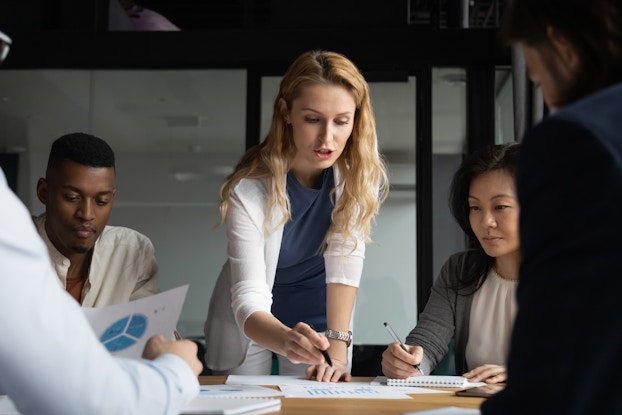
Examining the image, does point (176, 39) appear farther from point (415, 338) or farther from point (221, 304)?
point (415, 338)

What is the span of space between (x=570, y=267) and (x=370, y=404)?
85 centimetres

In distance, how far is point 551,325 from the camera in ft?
2.59

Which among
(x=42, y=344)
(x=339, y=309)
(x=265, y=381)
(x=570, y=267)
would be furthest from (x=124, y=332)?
(x=339, y=309)

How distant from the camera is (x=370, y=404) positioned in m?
1.54

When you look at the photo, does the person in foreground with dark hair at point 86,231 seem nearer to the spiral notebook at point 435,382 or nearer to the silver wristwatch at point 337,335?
the silver wristwatch at point 337,335

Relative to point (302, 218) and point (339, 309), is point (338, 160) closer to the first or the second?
point (302, 218)

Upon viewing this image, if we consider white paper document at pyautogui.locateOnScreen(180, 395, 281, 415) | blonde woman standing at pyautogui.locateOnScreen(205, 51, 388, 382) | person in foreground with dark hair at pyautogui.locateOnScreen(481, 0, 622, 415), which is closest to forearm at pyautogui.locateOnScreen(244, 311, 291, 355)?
blonde woman standing at pyautogui.locateOnScreen(205, 51, 388, 382)

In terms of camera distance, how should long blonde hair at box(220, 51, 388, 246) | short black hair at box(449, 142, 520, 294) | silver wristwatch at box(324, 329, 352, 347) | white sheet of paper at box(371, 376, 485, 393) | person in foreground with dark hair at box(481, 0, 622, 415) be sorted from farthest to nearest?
short black hair at box(449, 142, 520, 294), long blonde hair at box(220, 51, 388, 246), silver wristwatch at box(324, 329, 352, 347), white sheet of paper at box(371, 376, 485, 393), person in foreground with dark hair at box(481, 0, 622, 415)

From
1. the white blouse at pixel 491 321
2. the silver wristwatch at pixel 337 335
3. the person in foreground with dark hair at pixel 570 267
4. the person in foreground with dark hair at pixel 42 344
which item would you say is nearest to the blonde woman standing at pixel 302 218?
the silver wristwatch at pixel 337 335

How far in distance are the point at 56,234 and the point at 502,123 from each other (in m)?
2.42

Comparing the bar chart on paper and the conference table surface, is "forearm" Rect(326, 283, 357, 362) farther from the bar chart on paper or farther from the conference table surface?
the conference table surface

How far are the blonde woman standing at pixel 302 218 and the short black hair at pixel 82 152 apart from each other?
1.33ft

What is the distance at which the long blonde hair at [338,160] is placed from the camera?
7.45ft

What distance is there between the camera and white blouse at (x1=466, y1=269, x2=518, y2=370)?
7.43 feet
